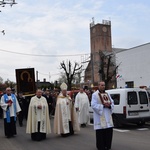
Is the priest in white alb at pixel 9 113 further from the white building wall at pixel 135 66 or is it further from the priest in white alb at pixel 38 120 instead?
the white building wall at pixel 135 66

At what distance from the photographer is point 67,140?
10.1 m

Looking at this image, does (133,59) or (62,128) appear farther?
(133,59)

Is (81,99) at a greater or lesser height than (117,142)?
greater

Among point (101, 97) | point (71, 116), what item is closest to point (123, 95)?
point (71, 116)

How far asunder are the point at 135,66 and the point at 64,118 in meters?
31.8

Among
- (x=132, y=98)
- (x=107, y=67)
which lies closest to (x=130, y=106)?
(x=132, y=98)

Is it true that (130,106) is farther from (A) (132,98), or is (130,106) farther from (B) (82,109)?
(B) (82,109)

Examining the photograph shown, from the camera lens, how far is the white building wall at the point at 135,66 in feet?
128

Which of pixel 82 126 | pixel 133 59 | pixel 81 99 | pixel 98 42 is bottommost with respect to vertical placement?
pixel 82 126

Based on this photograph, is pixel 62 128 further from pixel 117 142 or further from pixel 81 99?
pixel 81 99

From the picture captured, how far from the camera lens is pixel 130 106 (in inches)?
500

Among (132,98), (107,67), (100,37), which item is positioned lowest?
(132,98)

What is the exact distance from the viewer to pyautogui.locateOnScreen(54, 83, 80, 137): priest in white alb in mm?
10969

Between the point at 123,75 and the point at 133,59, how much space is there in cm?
340
